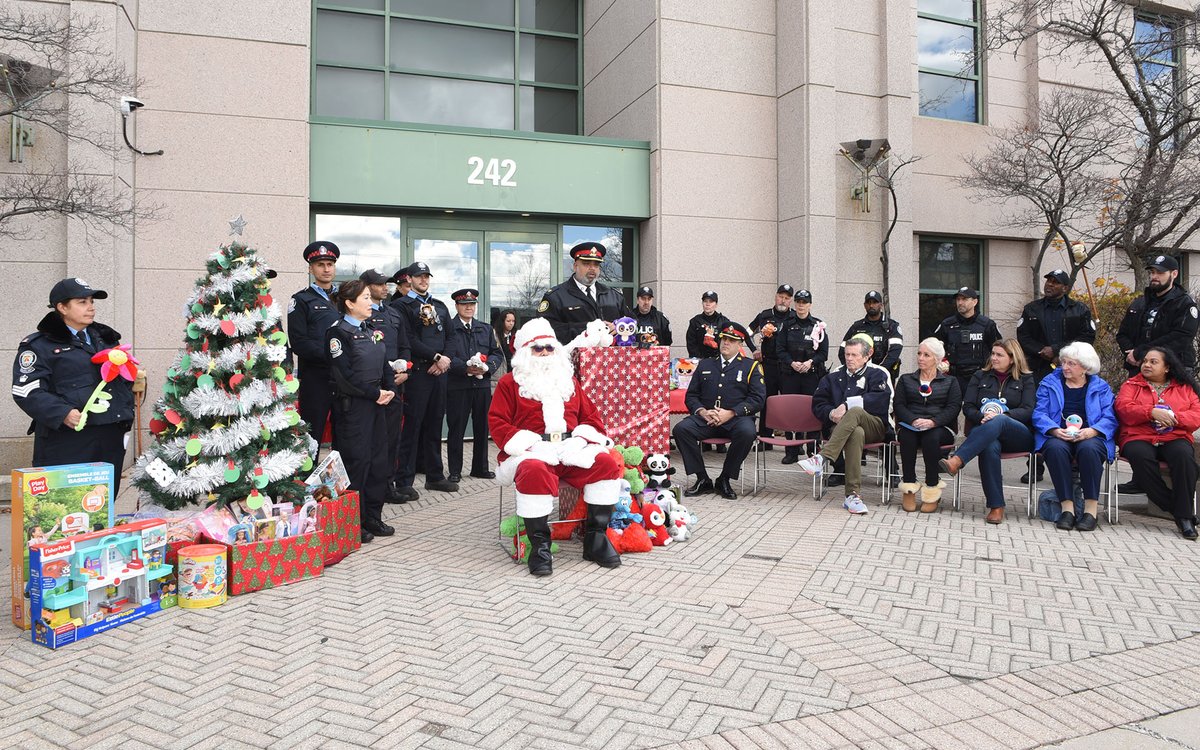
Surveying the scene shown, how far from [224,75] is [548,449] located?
7.47 metres

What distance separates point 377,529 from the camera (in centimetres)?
629

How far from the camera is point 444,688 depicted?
3.49 meters

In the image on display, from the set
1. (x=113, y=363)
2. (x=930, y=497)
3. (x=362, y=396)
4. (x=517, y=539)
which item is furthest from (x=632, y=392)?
(x=113, y=363)

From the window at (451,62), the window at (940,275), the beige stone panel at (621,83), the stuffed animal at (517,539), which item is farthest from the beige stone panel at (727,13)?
the stuffed animal at (517,539)

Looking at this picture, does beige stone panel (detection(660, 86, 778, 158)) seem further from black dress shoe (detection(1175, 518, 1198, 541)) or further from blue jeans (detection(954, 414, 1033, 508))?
black dress shoe (detection(1175, 518, 1198, 541))

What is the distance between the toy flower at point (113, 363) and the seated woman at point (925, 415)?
648 centimetres

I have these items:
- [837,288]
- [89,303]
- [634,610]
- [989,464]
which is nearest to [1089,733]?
[634,610]

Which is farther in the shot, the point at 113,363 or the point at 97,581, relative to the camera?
the point at 113,363

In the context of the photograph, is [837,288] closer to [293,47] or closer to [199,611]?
[293,47]

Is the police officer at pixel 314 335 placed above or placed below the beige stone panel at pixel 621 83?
below

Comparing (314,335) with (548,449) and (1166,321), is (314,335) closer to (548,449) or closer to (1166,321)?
(548,449)

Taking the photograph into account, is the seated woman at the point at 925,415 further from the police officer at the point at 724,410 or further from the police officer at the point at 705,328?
the police officer at the point at 705,328

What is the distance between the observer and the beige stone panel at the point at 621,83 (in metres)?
11.9

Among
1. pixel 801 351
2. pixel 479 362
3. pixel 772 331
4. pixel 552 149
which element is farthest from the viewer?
pixel 552 149
